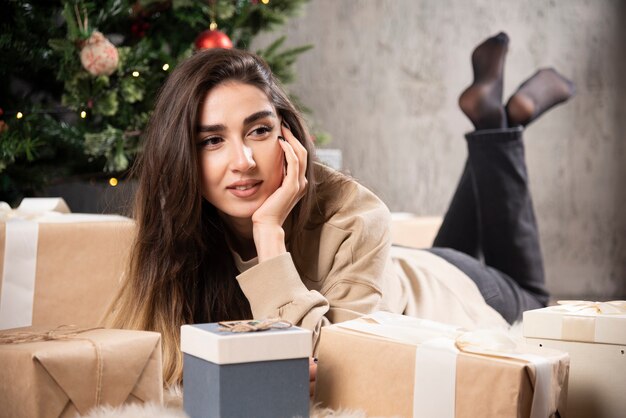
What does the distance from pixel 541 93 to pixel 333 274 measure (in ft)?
4.28

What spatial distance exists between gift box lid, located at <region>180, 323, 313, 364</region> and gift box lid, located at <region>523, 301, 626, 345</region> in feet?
1.05

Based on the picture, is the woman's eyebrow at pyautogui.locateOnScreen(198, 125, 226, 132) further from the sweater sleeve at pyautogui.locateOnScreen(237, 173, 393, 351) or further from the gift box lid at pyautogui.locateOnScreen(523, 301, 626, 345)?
the gift box lid at pyautogui.locateOnScreen(523, 301, 626, 345)

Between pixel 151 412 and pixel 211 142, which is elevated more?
pixel 211 142

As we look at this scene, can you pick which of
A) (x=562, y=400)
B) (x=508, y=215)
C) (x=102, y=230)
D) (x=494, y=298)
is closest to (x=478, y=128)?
(x=508, y=215)

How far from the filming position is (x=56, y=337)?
99 cm

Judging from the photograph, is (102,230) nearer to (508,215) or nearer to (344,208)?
(344,208)

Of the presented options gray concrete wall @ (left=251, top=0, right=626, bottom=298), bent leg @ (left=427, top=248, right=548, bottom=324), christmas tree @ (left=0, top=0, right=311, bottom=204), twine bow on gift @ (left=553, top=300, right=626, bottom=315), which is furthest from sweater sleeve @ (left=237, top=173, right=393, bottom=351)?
gray concrete wall @ (left=251, top=0, right=626, bottom=298)

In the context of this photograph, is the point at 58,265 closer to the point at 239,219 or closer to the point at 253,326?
the point at 239,219

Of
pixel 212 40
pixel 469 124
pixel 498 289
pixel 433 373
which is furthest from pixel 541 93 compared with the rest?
pixel 433 373

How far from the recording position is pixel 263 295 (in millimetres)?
1267

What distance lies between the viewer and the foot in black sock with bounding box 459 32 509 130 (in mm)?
2277

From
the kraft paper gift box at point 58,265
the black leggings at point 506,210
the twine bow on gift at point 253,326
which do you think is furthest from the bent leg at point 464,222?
the twine bow on gift at point 253,326

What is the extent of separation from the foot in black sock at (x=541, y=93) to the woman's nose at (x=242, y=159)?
4.07 feet

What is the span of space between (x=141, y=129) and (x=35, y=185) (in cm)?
34
